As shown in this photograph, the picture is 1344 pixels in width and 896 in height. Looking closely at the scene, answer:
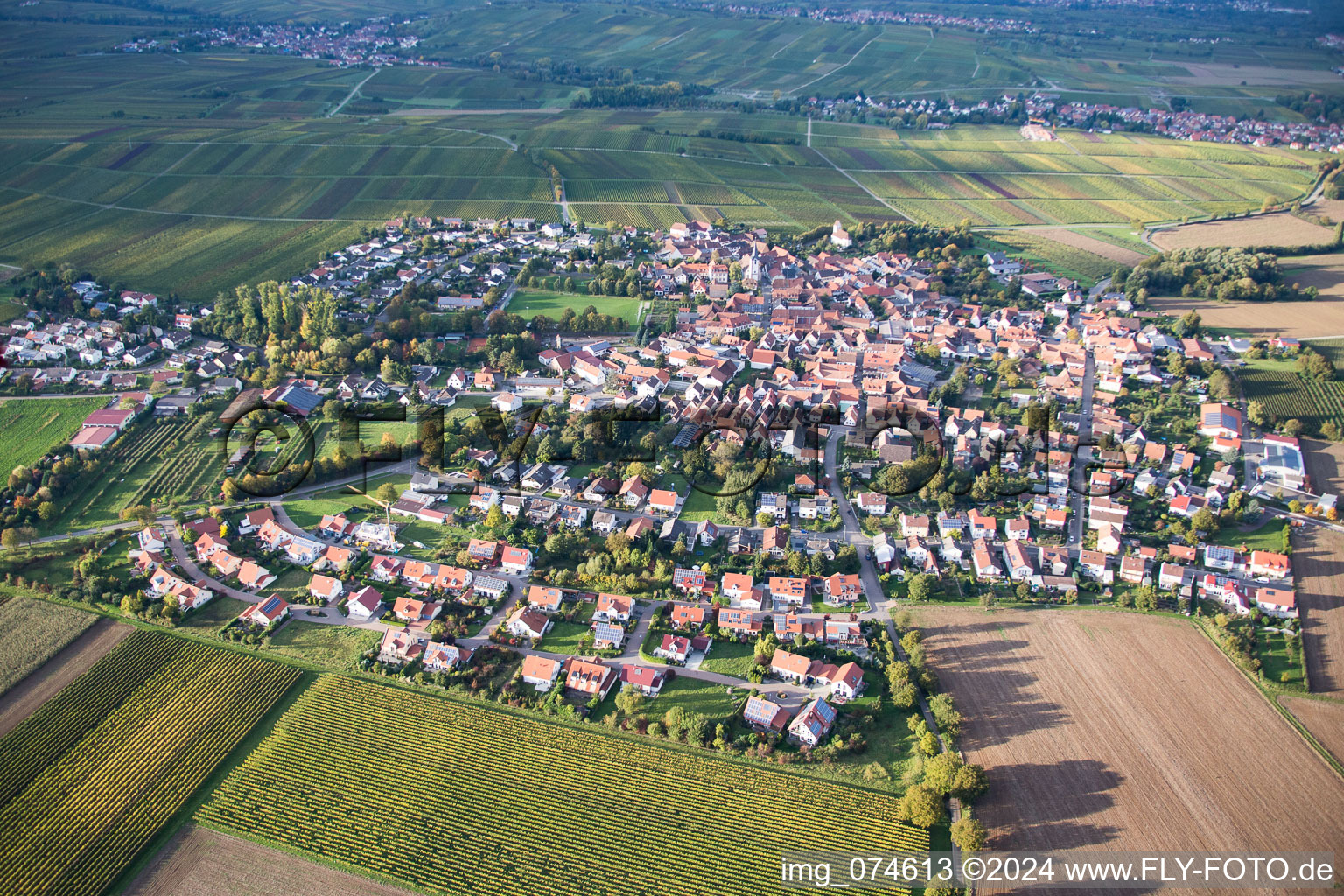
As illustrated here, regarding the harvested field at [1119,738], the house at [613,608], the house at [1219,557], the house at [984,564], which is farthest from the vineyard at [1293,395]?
the house at [613,608]

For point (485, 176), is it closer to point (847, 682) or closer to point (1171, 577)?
point (847, 682)

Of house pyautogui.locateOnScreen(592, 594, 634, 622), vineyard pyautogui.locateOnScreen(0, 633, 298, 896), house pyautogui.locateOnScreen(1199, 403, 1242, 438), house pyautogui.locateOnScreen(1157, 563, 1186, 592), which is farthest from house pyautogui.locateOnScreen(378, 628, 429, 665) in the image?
house pyautogui.locateOnScreen(1199, 403, 1242, 438)

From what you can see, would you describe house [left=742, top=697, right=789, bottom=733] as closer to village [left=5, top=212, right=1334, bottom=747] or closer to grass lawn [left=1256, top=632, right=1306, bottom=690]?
village [left=5, top=212, right=1334, bottom=747]

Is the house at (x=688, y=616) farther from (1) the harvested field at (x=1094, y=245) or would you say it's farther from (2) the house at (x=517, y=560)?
(1) the harvested field at (x=1094, y=245)

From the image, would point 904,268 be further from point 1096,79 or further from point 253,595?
point 1096,79

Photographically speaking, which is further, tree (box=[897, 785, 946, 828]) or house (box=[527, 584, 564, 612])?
house (box=[527, 584, 564, 612])
